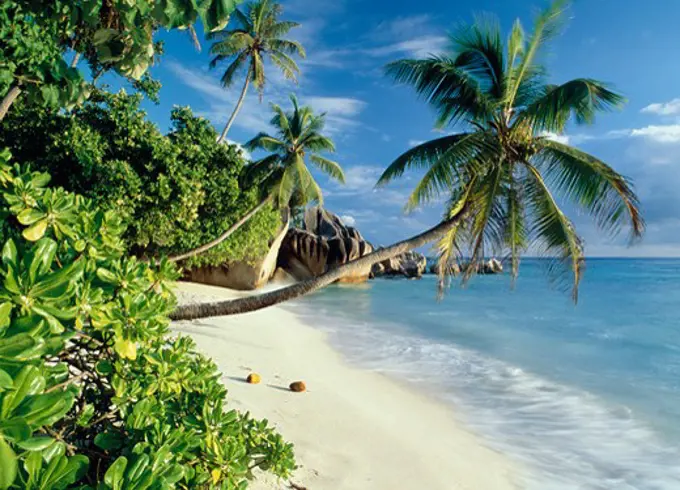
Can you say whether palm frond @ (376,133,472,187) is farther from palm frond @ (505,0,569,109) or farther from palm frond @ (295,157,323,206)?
palm frond @ (295,157,323,206)

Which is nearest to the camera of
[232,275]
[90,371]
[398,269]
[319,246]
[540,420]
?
[90,371]

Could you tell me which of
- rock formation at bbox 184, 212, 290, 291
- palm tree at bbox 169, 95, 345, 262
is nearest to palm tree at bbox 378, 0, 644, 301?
palm tree at bbox 169, 95, 345, 262

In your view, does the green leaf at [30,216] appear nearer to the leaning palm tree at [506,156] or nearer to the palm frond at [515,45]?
the leaning palm tree at [506,156]

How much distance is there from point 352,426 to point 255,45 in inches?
701

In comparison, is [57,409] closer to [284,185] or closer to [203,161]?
[203,161]

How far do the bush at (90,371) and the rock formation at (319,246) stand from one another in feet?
85.8

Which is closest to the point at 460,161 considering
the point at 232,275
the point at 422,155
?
the point at 422,155

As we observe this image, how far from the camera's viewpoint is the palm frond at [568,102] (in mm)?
5898

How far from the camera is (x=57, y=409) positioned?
94 centimetres

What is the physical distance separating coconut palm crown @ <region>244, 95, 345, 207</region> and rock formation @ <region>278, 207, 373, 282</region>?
33.1 ft

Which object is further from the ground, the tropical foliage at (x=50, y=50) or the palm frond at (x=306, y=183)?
the palm frond at (x=306, y=183)

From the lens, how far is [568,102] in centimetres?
593

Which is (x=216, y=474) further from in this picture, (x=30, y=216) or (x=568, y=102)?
(x=568, y=102)

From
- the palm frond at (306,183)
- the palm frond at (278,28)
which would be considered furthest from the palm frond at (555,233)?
the palm frond at (278,28)
